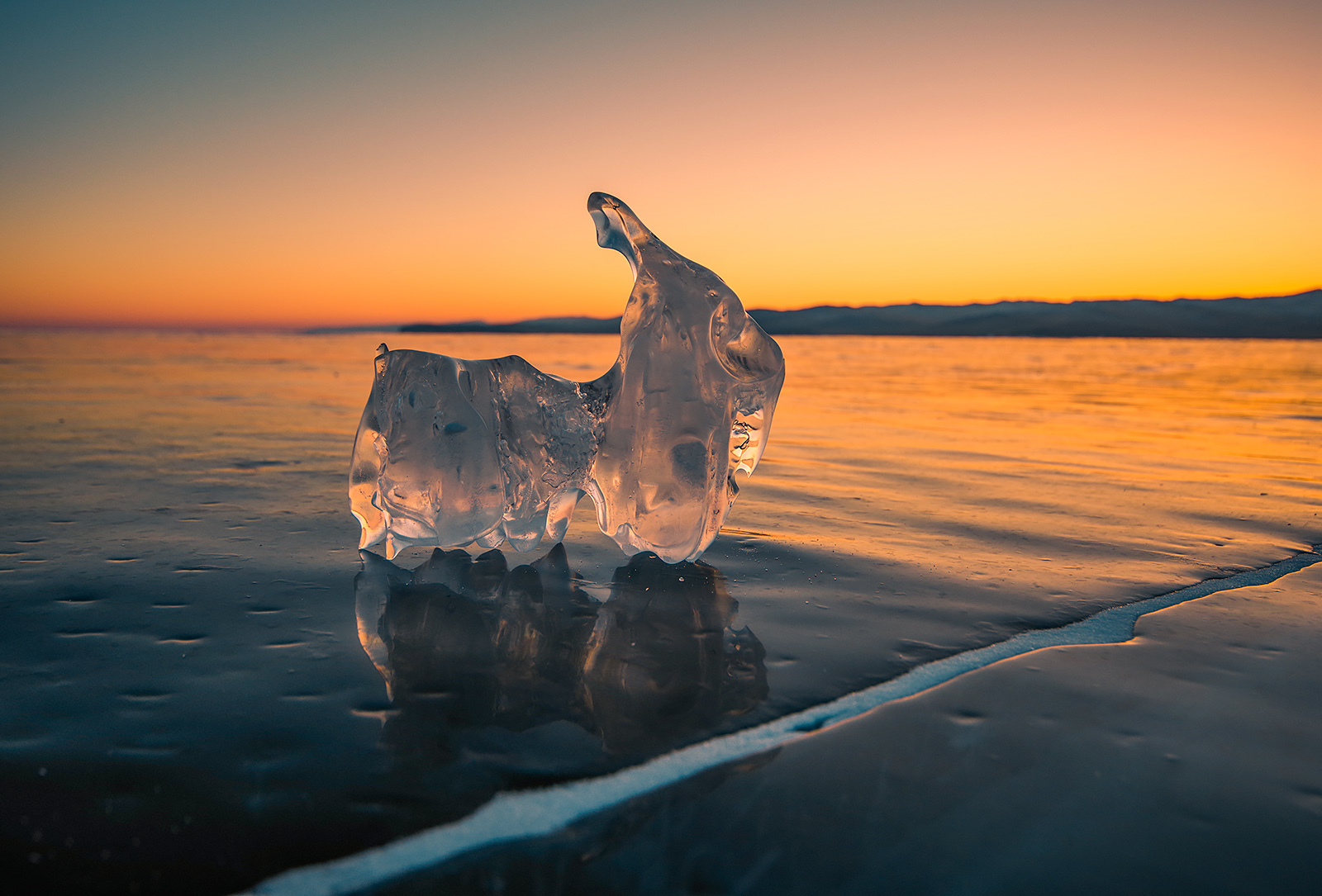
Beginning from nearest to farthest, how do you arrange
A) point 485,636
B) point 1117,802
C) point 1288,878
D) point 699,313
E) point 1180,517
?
1. point 1288,878
2. point 1117,802
3. point 485,636
4. point 699,313
5. point 1180,517

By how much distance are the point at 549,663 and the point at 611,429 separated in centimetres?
146

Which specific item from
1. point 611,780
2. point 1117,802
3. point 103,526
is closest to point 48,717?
point 611,780

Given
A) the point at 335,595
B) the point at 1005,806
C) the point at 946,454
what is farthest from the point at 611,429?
the point at 946,454

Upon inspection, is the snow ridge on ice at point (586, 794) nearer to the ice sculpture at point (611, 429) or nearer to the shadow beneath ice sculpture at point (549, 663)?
the shadow beneath ice sculpture at point (549, 663)

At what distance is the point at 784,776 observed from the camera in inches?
73.2

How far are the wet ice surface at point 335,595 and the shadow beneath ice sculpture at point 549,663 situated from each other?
2 centimetres

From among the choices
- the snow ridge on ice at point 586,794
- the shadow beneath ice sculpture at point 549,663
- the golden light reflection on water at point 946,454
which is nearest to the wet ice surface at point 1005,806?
the snow ridge on ice at point 586,794

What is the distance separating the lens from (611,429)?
3.72 metres

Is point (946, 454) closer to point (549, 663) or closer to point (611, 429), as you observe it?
point (611, 429)

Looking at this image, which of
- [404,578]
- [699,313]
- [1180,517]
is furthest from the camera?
[1180,517]

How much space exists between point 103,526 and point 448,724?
3.01 meters

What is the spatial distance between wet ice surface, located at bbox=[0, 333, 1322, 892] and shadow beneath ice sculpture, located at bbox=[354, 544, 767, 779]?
0.07 feet

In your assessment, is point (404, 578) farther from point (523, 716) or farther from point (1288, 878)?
point (1288, 878)

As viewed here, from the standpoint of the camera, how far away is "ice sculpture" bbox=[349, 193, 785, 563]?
11.7ft
